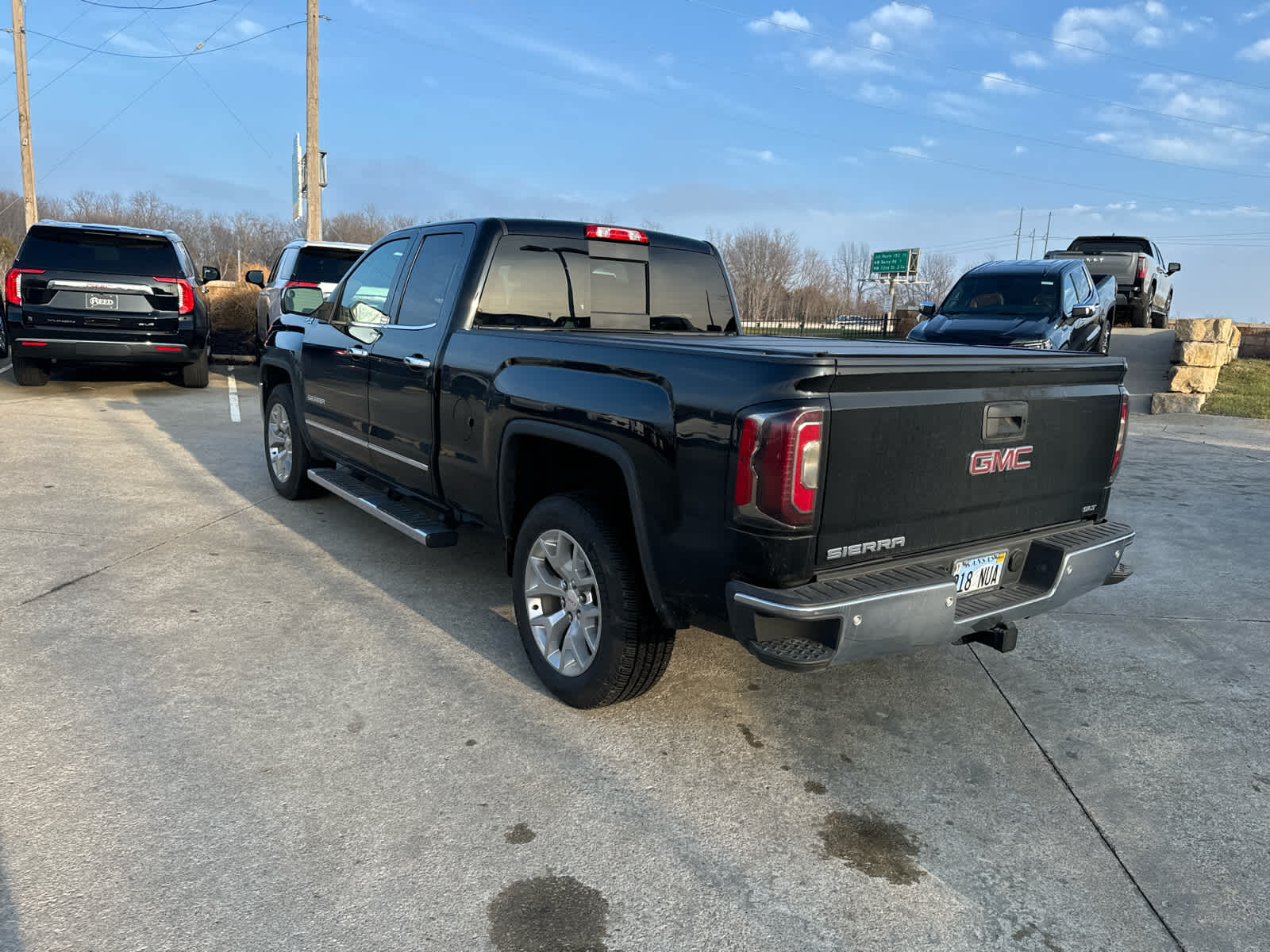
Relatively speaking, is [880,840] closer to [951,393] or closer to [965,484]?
[965,484]

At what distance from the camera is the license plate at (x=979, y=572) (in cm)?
311

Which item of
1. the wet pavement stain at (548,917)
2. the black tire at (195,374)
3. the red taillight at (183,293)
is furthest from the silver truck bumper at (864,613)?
the black tire at (195,374)

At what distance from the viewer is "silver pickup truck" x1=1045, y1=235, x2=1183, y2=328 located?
61.1 feet

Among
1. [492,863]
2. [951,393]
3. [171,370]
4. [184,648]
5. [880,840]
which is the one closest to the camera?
[492,863]

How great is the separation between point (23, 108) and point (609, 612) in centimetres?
3124

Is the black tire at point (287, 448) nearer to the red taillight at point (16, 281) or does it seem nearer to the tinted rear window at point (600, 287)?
the tinted rear window at point (600, 287)

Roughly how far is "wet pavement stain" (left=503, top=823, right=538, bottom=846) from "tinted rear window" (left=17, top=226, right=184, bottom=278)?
10129 millimetres

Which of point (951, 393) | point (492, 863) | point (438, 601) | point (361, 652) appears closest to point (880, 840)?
point (492, 863)

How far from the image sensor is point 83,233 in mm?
10469

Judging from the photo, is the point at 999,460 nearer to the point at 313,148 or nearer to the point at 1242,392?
the point at 1242,392

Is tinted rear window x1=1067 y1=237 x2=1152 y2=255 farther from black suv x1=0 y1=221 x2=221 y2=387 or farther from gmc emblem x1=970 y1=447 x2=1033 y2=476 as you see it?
gmc emblem x1=970 y1=447 x2=1033 y2=476

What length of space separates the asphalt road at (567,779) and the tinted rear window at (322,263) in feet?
24.3

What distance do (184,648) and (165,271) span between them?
27.5ft

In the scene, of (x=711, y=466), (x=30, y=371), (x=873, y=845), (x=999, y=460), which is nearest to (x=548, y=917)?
(x=873, y=845)
